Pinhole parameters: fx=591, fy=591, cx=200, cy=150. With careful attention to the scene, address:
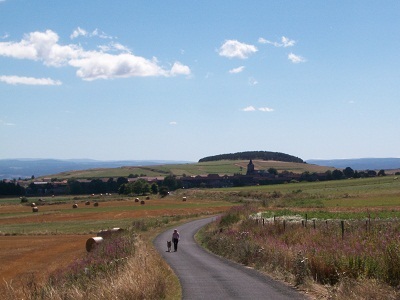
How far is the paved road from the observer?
Answer: 15.3m

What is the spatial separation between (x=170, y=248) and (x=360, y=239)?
61.6ft

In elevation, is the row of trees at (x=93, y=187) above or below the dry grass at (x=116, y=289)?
below

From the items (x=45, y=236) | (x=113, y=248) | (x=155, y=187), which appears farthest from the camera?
(x=155, y=187)

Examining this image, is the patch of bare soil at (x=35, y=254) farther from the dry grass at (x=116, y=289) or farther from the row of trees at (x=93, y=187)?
the row of trees at (x=93, y=187)

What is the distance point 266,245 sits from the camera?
23203 mm

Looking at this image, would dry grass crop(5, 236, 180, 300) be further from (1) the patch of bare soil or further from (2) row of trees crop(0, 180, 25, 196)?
(2) row of trees crop(0, 180, 25, 196)

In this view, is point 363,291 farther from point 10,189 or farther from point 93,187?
point 93,187

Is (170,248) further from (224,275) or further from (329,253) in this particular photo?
(329,253)

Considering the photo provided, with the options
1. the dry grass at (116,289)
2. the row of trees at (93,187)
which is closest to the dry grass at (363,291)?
the dry grass at (116,289)

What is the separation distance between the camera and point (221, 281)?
18.2 metres

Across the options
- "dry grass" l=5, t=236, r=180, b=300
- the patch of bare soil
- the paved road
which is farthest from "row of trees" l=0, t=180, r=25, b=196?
"dry grass" l=5, t=236, r=180, b=300

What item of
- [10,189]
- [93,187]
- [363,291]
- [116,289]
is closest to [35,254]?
[116,289]

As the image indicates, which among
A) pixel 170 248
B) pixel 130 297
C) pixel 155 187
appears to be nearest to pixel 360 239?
pixel 130 297

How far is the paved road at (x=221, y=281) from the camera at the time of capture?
50.3 feet
